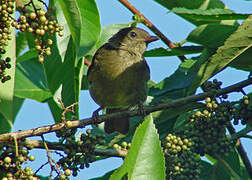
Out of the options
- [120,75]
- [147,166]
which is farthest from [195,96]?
[120,75]

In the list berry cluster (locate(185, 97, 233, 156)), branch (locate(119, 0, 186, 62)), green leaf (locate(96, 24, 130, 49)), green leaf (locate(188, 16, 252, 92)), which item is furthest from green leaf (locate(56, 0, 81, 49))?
branch (locate(119, 0, 186, 62))

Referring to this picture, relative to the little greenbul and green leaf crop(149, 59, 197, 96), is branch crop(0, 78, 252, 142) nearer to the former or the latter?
green leaf crop(149, 59, 197, 96)

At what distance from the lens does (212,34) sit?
3.13 metres

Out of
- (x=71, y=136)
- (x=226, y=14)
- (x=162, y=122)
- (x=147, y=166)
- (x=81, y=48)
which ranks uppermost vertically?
(x=226, y=14)

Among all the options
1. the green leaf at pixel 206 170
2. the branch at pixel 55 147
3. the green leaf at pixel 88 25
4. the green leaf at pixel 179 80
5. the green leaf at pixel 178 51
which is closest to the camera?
the branch at pixel 55 147

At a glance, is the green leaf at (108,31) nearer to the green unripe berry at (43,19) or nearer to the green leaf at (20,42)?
the green leaf at (20,42)

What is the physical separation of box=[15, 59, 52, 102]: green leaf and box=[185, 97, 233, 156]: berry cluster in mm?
1725

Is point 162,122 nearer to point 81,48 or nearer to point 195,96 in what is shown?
point 195,96

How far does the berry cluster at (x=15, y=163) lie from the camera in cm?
226

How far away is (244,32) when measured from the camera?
2.78 meters

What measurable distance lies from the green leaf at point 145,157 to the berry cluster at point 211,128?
130 cm

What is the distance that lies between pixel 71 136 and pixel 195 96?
2.92 feet

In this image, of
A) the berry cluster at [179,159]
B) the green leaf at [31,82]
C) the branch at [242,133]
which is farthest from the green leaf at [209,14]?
the green leaf at [31,82]

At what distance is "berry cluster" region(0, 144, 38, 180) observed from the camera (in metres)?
2.26
